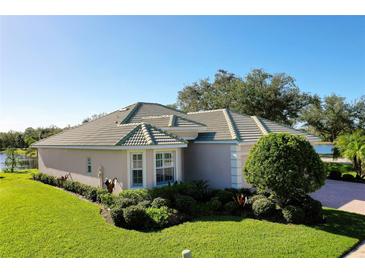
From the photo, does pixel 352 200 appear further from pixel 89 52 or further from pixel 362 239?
pixel 89 52

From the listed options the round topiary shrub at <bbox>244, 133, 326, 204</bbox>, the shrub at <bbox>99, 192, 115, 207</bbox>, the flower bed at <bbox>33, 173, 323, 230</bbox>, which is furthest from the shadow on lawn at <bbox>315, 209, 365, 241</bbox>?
the shrub at <bbox>99, 192, 115, 207</bbox>

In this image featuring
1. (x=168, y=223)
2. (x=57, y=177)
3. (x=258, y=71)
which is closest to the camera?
(x=168, y=223)

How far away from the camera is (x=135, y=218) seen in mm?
10469

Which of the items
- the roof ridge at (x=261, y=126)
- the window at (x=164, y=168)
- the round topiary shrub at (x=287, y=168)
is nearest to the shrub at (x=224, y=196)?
the round topiary shrub at (x=287, y=168)

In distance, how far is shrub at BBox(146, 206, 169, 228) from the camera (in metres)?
10.7

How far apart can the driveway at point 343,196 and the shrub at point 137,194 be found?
30.3ft

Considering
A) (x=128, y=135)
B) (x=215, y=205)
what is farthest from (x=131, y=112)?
(x=215, y=205)

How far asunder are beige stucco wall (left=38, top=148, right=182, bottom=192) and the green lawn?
108 inches

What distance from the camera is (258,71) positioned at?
3659cm

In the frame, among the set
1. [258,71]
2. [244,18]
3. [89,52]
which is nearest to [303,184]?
[244,18]

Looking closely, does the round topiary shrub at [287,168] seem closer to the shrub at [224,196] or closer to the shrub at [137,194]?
the shrub at [224,196]

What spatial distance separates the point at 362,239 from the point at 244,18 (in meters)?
9.75

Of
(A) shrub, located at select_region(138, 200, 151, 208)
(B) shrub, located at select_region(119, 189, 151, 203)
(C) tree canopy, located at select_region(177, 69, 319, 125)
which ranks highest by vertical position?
(C) tree canopy, located at select_region(177, 69, 319, 125)

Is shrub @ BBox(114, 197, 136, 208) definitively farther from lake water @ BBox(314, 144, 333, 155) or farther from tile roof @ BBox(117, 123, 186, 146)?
lake water @ BBox(314, 144, 333, 155)
